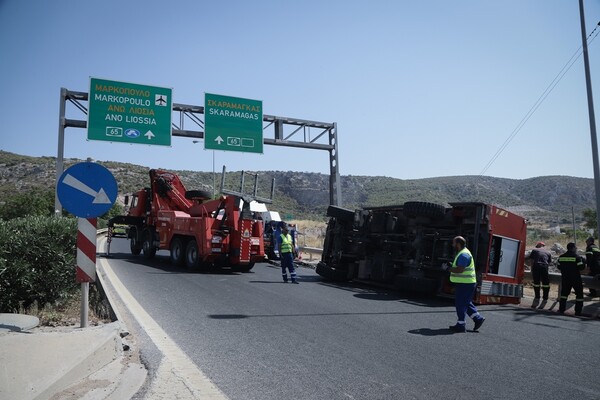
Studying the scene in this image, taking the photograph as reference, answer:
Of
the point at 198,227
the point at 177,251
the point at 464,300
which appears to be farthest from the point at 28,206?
the point at 464,300

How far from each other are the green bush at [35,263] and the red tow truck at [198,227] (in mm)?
6498

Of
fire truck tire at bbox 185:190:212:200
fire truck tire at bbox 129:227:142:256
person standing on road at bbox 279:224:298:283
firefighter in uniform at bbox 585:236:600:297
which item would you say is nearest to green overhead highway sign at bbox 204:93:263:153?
fire truck tire at bbox 185:190:212:200

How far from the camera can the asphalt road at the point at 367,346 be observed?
465 cm

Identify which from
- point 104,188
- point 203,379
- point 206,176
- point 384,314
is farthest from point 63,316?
point 206,176

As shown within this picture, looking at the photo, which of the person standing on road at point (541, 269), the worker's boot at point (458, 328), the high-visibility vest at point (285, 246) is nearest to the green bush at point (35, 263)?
the high-visibility vest at point (285, 246)

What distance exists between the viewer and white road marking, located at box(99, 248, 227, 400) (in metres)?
4.29

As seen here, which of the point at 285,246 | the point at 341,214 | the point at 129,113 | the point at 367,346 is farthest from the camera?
the point at 129,113

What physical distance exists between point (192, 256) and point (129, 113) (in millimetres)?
6452

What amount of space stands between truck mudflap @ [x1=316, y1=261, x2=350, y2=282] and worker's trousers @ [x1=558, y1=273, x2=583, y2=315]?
213 inches

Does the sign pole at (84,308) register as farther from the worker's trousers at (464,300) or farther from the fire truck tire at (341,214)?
the fire truck tire at (341,214)

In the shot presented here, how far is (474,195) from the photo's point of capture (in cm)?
6900

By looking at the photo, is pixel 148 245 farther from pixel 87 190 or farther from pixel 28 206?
pixel 28 206

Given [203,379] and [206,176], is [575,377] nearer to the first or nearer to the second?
[203,379]

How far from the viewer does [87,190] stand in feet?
19.0
